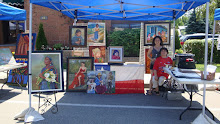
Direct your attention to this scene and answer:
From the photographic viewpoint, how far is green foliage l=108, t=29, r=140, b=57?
43.9ft

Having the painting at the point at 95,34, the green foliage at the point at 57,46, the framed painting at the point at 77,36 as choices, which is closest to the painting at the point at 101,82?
the framed painting at the point at 77,36

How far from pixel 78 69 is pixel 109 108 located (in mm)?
1858

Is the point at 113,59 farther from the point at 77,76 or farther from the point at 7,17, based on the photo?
the point at 7,17

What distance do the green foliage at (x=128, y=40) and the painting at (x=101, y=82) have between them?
22.5 ft

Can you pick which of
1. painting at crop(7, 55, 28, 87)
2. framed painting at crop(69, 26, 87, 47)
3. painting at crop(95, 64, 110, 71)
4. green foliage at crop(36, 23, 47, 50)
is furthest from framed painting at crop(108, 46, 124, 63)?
green foliage at crop(36, 23, 47, 50)

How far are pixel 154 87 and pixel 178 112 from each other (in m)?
1.49

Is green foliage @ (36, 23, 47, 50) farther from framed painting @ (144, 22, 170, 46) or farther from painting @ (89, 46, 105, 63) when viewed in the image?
framed painting @ (144, 22, 170, 46)

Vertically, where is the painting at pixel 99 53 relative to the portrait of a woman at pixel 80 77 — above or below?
above

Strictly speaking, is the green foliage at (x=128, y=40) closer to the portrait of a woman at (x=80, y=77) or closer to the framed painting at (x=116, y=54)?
the framed painting at (x=116, y=54)

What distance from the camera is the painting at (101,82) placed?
6.67 m

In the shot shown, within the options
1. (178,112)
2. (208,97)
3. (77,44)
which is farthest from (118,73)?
(208,97)

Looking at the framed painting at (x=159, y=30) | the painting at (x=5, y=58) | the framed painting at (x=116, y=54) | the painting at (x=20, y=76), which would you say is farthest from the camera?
the framed painting at (x=159, y=30)

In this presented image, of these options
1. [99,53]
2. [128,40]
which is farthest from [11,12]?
[128,40]

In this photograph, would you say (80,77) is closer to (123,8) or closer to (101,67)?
(101,67)
